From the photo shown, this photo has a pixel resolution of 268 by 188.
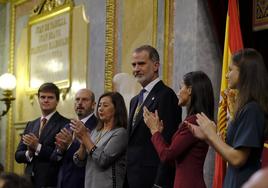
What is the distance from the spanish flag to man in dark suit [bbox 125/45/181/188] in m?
0.70

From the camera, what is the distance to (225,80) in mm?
4770

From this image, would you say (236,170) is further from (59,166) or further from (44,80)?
(44,80)

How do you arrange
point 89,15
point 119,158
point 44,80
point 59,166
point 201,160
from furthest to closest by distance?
point 44,80 → point 89,15 → point 59,166 → point 119,158 → point 201,160

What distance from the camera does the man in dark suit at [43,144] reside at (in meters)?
5.06

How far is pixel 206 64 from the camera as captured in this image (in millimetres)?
5320

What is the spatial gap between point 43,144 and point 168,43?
1512 millimetres

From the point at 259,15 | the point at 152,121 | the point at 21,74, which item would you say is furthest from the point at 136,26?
the point at 21,74

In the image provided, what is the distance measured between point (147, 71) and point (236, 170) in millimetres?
1294

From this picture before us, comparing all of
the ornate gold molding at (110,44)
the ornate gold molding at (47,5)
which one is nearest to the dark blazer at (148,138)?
the ornate gold molding at (110,44)

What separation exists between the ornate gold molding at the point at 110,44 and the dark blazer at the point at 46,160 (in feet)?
4.40

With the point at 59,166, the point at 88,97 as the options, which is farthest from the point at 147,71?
the point at 59,166

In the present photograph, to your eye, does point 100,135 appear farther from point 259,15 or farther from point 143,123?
point 259,15

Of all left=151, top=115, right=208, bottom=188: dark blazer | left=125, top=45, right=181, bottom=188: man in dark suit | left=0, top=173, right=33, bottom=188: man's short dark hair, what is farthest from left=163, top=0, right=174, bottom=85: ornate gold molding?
left=0, top=173, right=33, bottom=188: man's short dark hair

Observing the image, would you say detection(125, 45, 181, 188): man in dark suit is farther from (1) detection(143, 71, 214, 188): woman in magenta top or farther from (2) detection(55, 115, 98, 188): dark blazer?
(2) detection(55, 115, 98, 188): dark blazer
